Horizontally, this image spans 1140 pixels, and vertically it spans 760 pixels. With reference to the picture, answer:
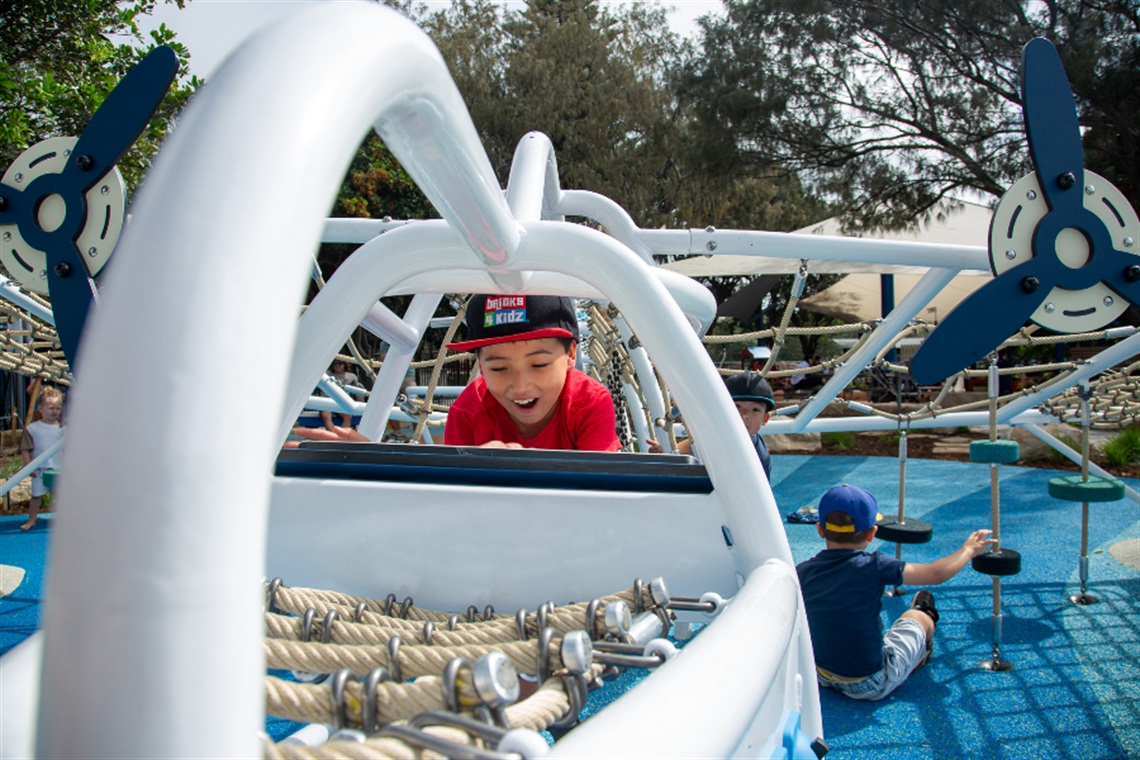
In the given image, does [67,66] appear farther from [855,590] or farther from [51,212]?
[855,590]

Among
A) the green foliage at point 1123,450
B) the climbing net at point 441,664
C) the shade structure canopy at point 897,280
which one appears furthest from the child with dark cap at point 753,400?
the green foliage at point 1123,450

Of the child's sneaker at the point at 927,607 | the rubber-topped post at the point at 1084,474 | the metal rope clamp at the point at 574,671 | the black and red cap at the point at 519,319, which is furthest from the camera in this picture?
the rubber-topped post at the point at 1084,474

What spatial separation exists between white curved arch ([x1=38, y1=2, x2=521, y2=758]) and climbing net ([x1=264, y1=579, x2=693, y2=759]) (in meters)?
0.17

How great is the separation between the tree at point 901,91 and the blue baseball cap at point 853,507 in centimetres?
540

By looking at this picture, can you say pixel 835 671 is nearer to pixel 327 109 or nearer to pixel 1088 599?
pixel 1088 599

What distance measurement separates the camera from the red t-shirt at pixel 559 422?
5.69 ft

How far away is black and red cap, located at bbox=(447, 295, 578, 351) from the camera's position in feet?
5.05

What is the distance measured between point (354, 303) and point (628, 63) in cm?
1243

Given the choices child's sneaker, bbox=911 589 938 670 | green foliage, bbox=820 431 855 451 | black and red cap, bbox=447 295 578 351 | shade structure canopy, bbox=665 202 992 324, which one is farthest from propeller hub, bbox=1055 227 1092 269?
green foliage, bbox=820 431 855 451

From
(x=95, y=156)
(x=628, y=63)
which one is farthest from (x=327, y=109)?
(x=628, y=63)

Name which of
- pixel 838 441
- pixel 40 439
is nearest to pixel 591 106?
pixel 838 441

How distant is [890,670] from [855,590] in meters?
0.29

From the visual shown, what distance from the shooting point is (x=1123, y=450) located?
633cm

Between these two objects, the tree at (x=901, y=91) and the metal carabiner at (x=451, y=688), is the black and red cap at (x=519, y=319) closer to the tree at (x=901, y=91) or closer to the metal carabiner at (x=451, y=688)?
the metal carabiner at (x=451, y=688)
